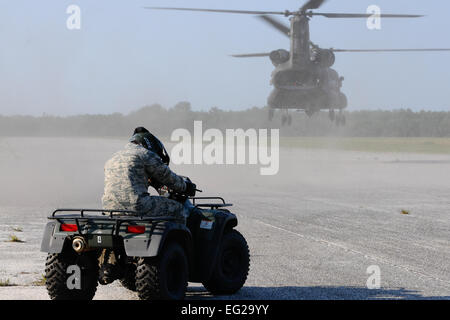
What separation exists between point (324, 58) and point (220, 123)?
8578cm

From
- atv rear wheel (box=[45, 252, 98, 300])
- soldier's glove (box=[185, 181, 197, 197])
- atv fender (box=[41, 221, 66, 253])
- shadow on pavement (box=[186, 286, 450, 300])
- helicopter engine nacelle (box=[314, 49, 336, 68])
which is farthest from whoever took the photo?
helicopter engine nacelle (box=[314, 49, 336, 68])

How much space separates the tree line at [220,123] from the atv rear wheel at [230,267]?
73.5 m

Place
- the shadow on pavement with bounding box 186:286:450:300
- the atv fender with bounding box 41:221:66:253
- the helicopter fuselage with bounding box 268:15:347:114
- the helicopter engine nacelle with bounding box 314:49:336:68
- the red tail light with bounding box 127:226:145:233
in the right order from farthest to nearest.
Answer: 1. the helicopter engine nacelle with bounding box 314:49:336:68
2. the helicopter fuselage with bounding box 268:15:347:114
3. the shadow on pavement with bounding box 186:286:450:300
4. the atv fender with bounding box 41:221:66:253
5. the red tail light with bounding box 127:226:145:233

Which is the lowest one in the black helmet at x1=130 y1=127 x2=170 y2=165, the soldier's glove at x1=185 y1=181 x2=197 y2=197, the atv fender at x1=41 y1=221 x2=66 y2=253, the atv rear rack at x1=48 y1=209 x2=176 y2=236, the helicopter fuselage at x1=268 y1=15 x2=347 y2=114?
the atv fender at x1=41 y1=221 x2=66 y2=253

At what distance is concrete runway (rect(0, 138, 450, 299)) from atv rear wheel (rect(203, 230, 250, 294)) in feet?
0.54

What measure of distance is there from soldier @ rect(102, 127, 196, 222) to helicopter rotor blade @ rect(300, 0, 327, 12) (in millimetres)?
34638

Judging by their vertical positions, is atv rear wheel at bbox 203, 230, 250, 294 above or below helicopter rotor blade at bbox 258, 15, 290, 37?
below

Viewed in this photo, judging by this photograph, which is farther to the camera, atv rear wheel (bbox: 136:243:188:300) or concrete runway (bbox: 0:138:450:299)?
concrete runway (bbox: 0:138:450:299)

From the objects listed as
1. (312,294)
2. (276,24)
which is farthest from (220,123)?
(312,294)

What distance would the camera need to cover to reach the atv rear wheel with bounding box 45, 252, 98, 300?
8086 mm

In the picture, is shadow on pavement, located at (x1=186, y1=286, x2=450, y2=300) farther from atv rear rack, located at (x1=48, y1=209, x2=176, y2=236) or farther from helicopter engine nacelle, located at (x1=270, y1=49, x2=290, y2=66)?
helicopter engine nacelle, located at (x1=270, y1=49, x2=290, y2=66)

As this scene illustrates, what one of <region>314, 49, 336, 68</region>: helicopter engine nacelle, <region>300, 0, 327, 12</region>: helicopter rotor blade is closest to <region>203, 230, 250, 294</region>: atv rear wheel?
<region>300, 0, 327, 12</region>: helicopter rotor blade
